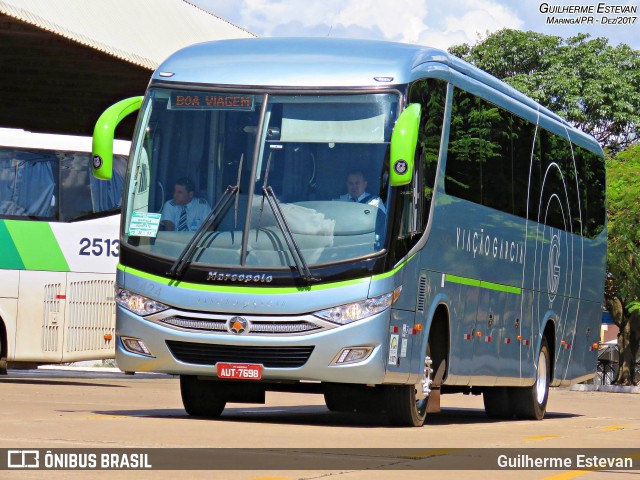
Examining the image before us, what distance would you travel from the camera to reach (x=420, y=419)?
1506 centimetres

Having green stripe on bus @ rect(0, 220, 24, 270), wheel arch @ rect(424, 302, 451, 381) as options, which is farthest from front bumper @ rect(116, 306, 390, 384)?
green stripe on bus @ rect(0, 220, 24, 270)

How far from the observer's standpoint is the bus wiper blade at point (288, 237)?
13.5m

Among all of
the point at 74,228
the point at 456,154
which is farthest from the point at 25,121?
the point at 456,154

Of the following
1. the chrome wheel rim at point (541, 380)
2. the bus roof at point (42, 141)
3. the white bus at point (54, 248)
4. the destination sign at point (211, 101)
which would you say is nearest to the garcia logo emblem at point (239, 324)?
the destination sign at point (211, 101)

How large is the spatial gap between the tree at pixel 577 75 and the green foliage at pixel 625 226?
7263 millimetres

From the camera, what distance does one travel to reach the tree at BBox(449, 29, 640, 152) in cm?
5169

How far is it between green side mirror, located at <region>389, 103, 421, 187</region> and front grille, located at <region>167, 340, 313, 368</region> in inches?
67.9

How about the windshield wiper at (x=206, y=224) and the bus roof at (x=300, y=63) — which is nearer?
the windshield wiper at (x=206, y=224)

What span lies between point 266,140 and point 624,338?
37568 mm

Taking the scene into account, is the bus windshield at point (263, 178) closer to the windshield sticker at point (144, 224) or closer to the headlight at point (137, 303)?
the windshield sticker at point (144, 224)

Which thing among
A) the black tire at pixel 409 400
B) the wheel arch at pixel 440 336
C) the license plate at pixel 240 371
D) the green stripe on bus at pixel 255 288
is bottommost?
the black tire at pixel 409 400

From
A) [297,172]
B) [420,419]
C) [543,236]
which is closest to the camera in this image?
[297,172]

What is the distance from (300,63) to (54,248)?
1084 cm

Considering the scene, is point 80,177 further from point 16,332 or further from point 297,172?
point 297,172
